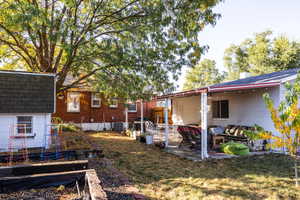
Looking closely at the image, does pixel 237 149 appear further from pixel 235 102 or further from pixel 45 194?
pixel 45 194

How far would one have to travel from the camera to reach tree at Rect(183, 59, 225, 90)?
37.2 m

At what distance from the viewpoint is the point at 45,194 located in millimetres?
4656

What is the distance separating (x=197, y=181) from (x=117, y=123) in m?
13.4

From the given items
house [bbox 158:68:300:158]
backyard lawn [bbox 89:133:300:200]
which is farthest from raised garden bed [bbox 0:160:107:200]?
house [bbox 158:68:300:158]

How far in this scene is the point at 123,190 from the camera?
4.69 metres

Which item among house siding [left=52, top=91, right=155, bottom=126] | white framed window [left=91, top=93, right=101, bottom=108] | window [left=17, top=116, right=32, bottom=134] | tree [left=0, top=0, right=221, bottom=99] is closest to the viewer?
tree [left=0, top=0, right=221, bottom=99]

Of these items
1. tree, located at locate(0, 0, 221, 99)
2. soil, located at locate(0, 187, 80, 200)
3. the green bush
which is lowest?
soil, located at locate(0, 187, 80, 200)

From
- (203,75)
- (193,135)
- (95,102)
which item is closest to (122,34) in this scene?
(193,135)

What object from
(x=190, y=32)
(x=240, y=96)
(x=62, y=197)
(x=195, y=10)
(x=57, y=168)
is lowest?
(x=62, y=197)

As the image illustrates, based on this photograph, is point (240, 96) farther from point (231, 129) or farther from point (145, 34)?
point (145, 34)

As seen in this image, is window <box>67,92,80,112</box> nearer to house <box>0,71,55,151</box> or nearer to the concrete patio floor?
house <box>0,71,55,151</box>

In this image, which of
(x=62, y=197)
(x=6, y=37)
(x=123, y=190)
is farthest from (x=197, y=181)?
(x=6, y=37)

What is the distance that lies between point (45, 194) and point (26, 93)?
5.34 metres

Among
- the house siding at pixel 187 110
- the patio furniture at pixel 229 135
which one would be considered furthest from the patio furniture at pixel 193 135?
the house siding at pixel 187 110
